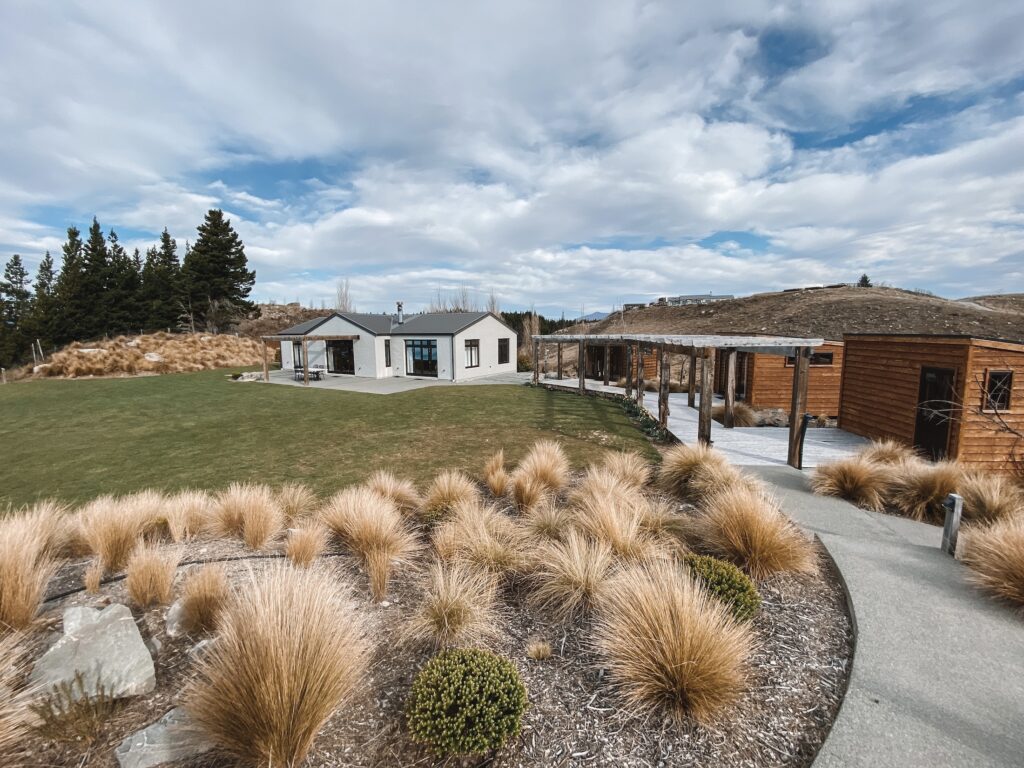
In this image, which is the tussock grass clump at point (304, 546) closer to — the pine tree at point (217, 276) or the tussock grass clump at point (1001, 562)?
the tussock grass clump at point (1001, 562)

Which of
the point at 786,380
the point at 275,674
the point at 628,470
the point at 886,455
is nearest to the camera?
the point at 275,674

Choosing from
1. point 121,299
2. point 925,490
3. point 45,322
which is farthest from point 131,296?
point 925,490

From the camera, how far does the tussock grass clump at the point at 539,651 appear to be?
3.10 m

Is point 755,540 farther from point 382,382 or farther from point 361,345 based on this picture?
point 361,345

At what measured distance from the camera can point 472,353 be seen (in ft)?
82.1

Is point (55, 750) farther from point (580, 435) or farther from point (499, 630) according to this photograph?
point (580, 435)

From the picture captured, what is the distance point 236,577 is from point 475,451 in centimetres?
647

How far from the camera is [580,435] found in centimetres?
1141

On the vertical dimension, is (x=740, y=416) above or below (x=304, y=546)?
below

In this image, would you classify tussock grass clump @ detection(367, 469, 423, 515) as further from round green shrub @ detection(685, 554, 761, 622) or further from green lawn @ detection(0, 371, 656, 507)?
round green shrub @ detection(685, 554, 761, 622)

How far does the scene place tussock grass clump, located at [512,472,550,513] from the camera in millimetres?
6227

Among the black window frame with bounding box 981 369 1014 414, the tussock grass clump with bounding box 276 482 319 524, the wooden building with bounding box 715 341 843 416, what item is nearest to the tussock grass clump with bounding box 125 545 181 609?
the tussock grass clump with bounding box 276 482 319 524

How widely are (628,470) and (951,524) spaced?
3.65m

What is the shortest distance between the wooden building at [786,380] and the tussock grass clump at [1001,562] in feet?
35.7
